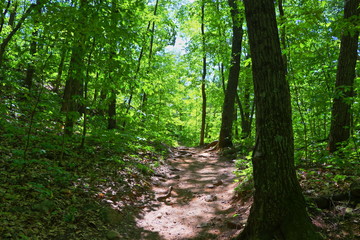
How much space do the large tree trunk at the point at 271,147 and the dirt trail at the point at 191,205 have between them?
46.6 inches

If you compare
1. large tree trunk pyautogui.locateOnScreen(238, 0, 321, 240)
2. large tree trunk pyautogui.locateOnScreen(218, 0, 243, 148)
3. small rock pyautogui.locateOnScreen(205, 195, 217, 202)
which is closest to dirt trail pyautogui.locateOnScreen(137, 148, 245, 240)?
small rock pyautogui.locateOnScreen(205, 195, 217, 202)

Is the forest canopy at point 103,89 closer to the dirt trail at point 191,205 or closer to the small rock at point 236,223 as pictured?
the dirt trail at point 191,205

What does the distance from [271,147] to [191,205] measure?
358cm

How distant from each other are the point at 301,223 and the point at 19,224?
12.8 ft

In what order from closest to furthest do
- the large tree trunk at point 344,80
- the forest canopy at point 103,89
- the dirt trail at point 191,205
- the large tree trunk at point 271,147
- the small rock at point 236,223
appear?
the large tree trunk at point 271,147 → the small rock at point 236,223 → the forest canopy at point 103,89 → the dirt trail at point 191,205 → the large tree trunk at point 344,80

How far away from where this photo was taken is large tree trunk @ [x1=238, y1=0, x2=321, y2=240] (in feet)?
10.8

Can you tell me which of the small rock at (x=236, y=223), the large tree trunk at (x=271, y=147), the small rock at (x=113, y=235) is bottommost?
the small rock at (x=113, y=235)

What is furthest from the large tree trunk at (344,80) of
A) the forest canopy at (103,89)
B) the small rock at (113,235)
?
the small rock at (113,235)

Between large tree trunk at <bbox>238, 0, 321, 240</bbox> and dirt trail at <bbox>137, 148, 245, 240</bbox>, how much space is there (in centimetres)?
118

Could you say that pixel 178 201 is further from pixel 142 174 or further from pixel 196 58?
pixel 196 58

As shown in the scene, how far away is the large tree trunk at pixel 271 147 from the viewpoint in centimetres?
329

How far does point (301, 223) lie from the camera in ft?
10.6

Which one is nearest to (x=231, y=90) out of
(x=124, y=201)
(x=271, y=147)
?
(x=124, y=201)

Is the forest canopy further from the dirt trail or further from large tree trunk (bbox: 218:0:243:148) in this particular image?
large tree trunk (bbox: 218:0:243:148)
